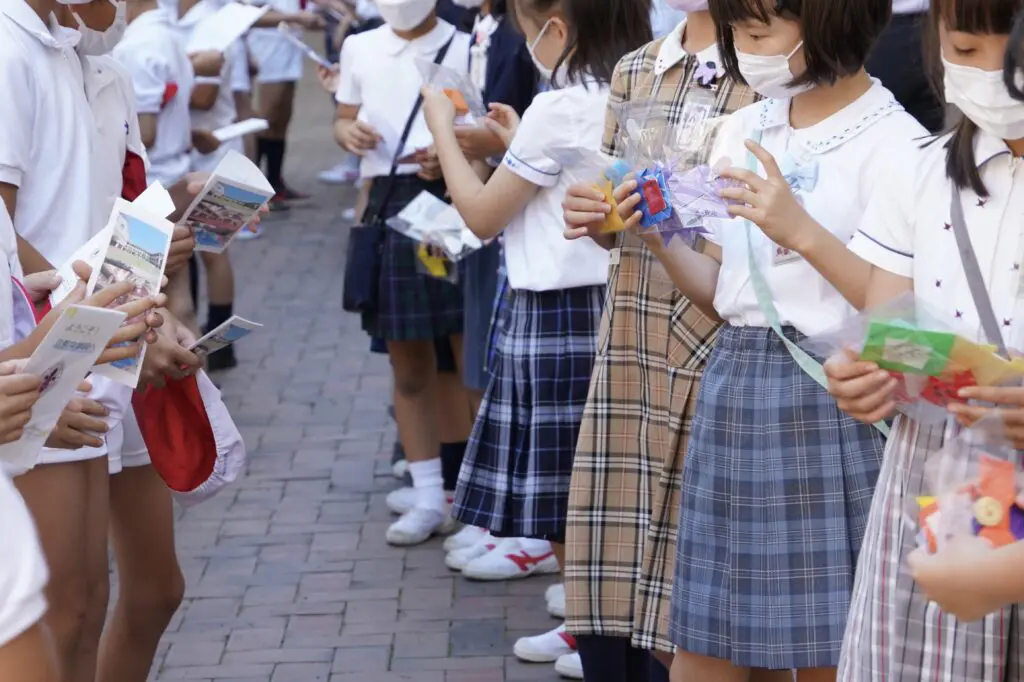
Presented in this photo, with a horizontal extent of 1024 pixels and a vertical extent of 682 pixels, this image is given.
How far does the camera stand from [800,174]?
2.88 m

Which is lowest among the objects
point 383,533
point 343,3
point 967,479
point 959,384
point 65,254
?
point 383,533

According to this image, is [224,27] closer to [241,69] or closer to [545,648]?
[241,69]

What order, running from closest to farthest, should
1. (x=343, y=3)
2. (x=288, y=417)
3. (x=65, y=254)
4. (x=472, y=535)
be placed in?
(x=65, y=254) → (x=472, y=535) → (x=288, y=417) → (x=343, y=3)

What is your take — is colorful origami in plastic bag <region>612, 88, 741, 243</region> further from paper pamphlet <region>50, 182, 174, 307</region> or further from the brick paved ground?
the brick paved ground

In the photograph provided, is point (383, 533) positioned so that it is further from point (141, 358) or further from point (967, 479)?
point (967, 479)

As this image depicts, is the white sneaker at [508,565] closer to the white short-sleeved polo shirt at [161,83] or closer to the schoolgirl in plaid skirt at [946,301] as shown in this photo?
the white short-sleeved polo shirt at [161,83]

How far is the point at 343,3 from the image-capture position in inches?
356

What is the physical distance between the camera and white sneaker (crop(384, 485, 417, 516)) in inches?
236

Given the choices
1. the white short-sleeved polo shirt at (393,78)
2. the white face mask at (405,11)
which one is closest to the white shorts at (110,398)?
the white short-sleeved polo shirt at (393,78)

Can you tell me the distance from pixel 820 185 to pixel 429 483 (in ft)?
10.4

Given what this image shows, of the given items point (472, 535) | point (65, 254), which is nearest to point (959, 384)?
point (65, 254)

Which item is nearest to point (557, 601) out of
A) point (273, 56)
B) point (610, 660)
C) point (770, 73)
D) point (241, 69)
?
point (610, 660)

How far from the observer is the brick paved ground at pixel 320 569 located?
4.71 metres

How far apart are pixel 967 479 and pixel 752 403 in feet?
2.68
